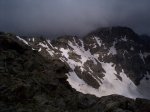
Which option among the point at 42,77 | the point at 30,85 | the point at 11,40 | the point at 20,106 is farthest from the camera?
the point at 11,40

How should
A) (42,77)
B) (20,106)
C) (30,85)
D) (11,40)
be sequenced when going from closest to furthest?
(20,106) → (30,85) → (42,77) → (11,40)

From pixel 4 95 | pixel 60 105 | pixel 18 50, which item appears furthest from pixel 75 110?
pixel 18 50

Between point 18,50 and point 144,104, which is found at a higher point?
point 18,50

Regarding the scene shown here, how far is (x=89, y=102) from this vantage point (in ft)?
236

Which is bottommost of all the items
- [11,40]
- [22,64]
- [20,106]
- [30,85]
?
[20,106]

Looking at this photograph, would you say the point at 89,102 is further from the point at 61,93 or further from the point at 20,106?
the point at 20,106

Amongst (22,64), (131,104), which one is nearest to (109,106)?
(131,104)

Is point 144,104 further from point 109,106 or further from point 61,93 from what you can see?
point 61,93

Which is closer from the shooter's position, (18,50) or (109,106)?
(109,106)

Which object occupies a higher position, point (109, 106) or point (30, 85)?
point (30, 85)

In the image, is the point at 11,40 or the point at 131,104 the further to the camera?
the point at 11,40

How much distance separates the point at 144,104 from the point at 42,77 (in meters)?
20.7

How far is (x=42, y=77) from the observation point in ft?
234

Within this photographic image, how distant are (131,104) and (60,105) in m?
12.8
